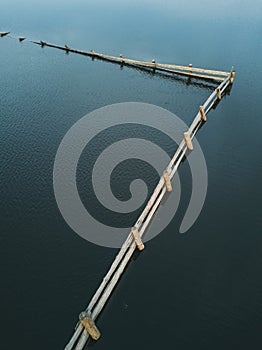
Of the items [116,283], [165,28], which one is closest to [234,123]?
[116,283]

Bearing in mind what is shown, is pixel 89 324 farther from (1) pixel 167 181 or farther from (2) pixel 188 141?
(2) pixel 188 141

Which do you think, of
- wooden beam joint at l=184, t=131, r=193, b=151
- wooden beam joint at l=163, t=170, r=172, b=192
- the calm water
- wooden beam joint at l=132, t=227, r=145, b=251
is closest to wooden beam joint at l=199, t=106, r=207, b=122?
the calm water

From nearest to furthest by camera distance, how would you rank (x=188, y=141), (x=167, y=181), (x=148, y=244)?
(x=148, y=244) → (x=167, y=181) → (x=188, y=141)

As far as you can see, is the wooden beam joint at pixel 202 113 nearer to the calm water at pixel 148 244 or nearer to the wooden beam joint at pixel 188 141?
the calm water at pixel 148 244

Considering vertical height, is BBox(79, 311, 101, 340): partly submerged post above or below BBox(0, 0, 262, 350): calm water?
below

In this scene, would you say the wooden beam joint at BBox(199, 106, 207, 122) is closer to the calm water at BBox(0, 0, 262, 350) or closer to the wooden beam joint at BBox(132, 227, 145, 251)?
the calm water at BBox(0, 0, 262, 350)

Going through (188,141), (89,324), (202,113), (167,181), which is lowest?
(89,324)

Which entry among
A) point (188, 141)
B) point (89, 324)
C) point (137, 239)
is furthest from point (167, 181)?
point (89, 324)

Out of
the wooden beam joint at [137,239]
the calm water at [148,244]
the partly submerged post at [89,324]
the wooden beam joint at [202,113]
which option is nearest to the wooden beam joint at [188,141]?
the calm water at [148,244]

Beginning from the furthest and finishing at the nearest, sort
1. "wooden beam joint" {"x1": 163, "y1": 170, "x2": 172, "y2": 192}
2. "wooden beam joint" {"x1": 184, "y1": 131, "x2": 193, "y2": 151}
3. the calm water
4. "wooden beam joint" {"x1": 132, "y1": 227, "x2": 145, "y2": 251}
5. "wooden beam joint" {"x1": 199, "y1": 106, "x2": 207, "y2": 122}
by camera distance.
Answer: "wooden beam joint" {"x1": 199, "y1": 106, "x2": 207, "y2": 122} < "wooden beam joint" {"x1": 184, "y1": 131, "x2": 193, "y2": 151} < "wooden beam joint" {"x1": 163, "y1": 170, "x2": 172, "y2": 192} < "wooden beam joint" {"x1": 132, "y1": 227, "x2": 145, "y2": 251} < the calm water
